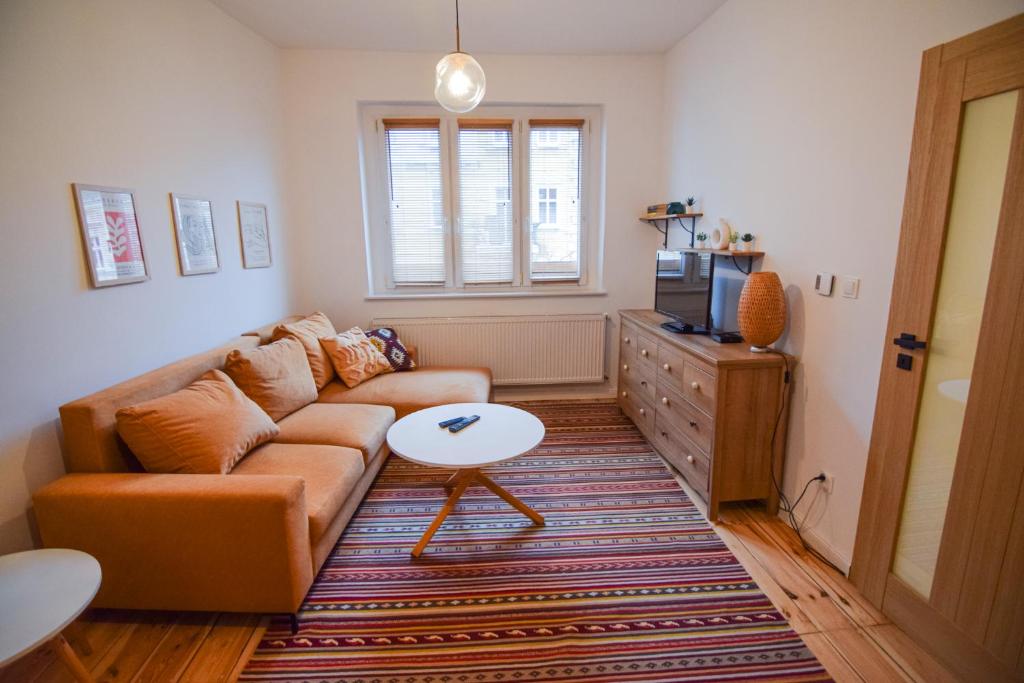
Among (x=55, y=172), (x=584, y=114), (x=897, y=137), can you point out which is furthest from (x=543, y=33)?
(x=55, y=172)

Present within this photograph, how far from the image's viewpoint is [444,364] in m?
4.11

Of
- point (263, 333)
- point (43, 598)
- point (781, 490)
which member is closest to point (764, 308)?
point (781, 490)

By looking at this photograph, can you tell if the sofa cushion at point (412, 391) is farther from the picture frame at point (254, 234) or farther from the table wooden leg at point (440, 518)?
the picture frame at point (254, 234)

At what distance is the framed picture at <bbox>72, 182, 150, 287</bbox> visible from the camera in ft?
6.53

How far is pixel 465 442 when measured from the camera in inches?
89.4

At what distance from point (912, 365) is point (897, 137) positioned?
0.86 meters

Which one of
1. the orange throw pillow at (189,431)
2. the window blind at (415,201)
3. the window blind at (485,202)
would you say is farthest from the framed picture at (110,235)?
the window blind at (485,202)

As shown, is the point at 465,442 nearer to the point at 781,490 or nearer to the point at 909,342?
the point at 781,490

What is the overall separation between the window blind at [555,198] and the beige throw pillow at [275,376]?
211 cm

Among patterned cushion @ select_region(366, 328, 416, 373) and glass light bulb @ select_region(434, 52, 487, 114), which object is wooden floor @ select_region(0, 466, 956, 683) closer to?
patterned cushion @ select_region(366, 328, 416, 373)

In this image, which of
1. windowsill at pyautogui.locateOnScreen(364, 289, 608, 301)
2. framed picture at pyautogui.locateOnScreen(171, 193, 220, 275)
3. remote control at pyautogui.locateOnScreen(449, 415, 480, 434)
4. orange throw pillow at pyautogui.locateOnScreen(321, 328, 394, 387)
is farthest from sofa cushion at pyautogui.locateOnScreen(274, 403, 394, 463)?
windowsill at pyautogui.locateOnScreen(364, 289, 608, 301)

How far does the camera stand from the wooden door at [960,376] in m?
1.42

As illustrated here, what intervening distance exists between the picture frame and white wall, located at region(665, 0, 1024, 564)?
3.15 m

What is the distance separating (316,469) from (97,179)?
1.56m
